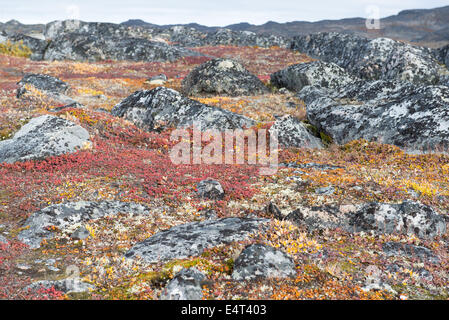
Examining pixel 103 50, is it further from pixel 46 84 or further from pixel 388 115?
pixel 388 115

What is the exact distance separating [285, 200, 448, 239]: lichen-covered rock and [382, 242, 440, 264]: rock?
81 centimetres

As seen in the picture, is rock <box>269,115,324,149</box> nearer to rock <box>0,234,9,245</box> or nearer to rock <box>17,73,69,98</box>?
rock <box>0,234,9,245</box>

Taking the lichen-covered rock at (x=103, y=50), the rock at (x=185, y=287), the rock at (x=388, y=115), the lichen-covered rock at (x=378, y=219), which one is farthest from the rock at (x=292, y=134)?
the lichen-covered rock at (x=103, y=50)

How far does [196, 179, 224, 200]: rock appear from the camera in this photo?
12.6m

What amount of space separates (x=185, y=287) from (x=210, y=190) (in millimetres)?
6233

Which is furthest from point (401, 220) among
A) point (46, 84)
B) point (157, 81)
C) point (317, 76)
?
point (157, 81)

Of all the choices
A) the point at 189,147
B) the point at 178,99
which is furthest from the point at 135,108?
the point at 189,147

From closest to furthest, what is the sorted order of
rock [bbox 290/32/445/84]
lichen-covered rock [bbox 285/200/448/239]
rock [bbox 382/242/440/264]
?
1. rock [bbox 382/242/440/264]
2. lichen-covered rock [bbox 285/200/448/239]
3. rock [bbox 290/32/445/84]

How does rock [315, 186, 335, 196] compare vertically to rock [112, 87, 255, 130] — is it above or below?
below

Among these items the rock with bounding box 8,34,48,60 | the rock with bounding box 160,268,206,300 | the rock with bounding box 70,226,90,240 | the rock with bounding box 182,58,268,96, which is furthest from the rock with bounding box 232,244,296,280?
the rock with bounding box 8,34,48,60

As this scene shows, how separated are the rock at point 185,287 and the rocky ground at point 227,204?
0.03m

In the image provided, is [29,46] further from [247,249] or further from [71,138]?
[247,249]
